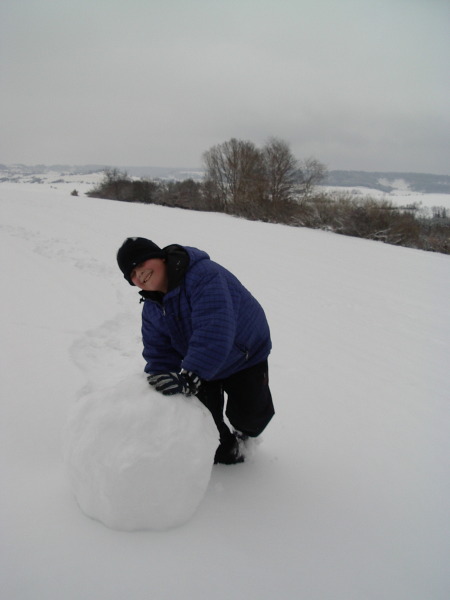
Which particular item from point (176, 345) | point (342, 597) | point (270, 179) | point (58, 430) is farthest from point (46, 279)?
point (270, 179)

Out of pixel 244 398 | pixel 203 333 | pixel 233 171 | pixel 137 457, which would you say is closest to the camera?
pixel 137 457

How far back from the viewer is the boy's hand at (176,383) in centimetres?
123

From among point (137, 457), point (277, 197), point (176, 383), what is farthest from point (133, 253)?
point (277, 197)

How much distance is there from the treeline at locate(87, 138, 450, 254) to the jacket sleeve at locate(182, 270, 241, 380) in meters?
12.2

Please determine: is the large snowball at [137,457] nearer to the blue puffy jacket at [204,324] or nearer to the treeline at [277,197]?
the blue puffy jacket at [204,324]

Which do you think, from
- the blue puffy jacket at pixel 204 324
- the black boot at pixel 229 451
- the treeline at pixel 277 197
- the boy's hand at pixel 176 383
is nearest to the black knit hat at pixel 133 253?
the blue puffy jacket at pixel 204 324

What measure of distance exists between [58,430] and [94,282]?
3.01 meters

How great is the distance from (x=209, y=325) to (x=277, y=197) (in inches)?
858

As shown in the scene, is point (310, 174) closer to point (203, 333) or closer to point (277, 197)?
point (277, 197)

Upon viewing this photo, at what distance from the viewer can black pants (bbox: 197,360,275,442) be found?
1.58 metres

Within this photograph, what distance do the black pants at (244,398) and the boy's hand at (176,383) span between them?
0.31m

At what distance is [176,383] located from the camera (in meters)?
1.24

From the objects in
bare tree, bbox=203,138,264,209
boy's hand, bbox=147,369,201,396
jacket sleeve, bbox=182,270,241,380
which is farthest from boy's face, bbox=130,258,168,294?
bare tree, bbox=203,138,264,209

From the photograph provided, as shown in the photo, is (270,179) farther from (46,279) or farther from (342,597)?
(342,597)
